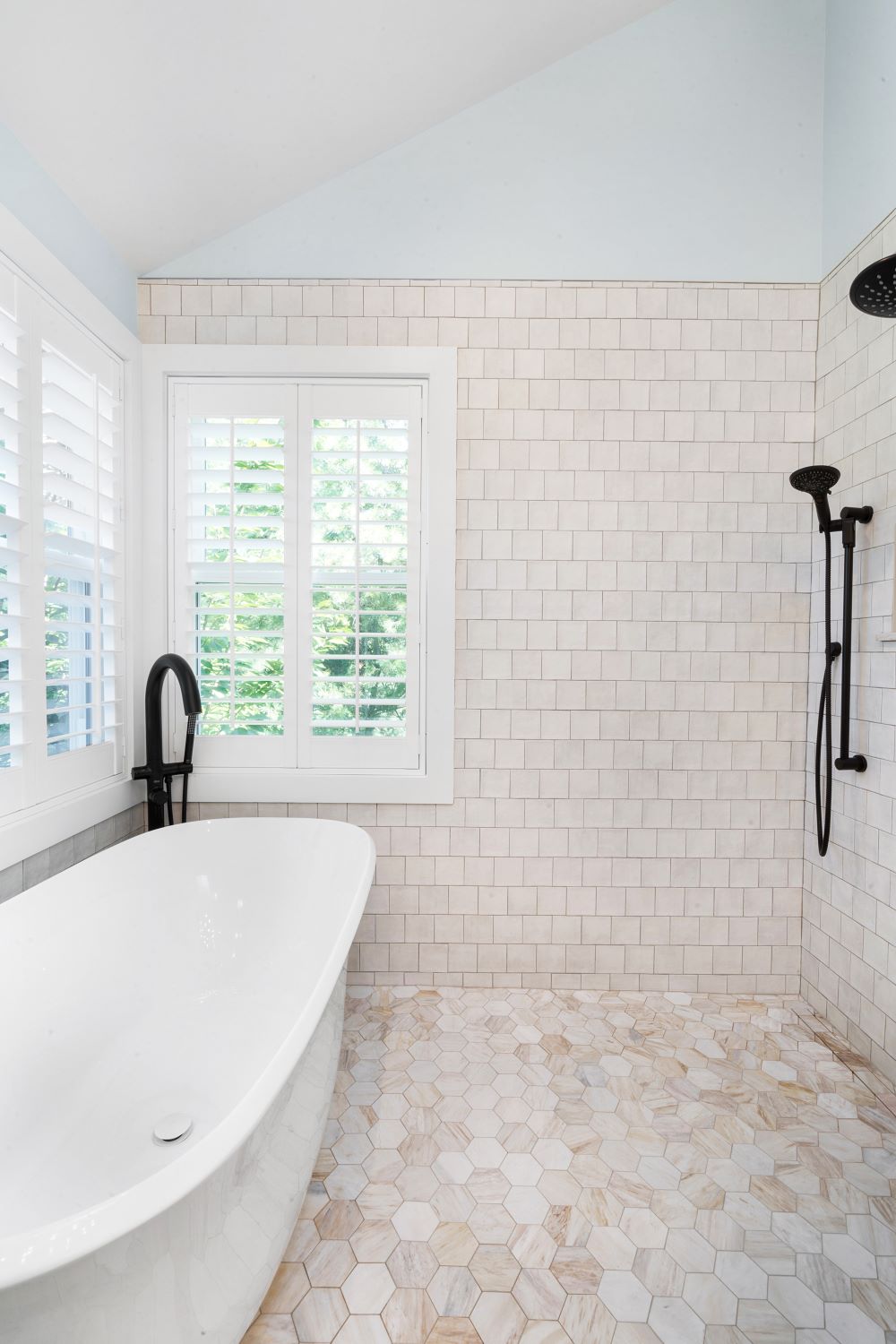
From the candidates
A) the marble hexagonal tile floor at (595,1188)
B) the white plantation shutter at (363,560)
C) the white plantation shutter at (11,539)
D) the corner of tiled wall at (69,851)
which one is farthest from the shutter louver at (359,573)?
the marble hexagonal tile floor at (595,1188)

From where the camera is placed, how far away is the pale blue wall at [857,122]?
79.6 inches

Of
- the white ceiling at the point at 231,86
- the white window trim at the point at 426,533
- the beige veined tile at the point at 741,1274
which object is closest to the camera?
the beige veined tile at the point at 741,1274

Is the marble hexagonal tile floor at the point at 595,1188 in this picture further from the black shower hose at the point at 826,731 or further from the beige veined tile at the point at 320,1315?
the black shower hose at the point at 826,731

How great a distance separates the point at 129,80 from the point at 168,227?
506 millimetres

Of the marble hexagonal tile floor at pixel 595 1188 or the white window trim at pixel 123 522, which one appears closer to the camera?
the marble hexagonal tile floor at pixel 595 1188

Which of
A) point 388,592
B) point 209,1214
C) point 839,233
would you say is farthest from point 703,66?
point 209,1214

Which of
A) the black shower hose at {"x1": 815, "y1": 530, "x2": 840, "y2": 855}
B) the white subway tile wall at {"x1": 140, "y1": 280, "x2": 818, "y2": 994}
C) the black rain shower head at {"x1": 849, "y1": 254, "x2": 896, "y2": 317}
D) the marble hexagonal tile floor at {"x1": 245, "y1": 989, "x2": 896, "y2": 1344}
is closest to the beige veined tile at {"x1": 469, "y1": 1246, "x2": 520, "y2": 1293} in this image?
the marble hexagonal tile floor at {"x1": 245, "y1": 989, "x2": 896, "y2": 1344}

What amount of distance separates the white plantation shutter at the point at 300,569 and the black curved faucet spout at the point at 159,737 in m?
0.17

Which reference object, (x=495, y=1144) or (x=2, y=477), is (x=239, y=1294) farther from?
(x=2, y=477)

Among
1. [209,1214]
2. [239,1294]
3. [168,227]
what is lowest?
[239,1294]

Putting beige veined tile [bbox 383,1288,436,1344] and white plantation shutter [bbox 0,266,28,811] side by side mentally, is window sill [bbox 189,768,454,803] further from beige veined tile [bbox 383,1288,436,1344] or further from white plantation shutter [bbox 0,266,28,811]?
beige veined tile [bbox 383,1288,436,1344]

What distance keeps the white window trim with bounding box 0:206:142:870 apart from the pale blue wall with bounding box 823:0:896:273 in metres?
2.38

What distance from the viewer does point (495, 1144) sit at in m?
1.72

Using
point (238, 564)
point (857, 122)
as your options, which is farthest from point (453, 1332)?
point (857, 122)
